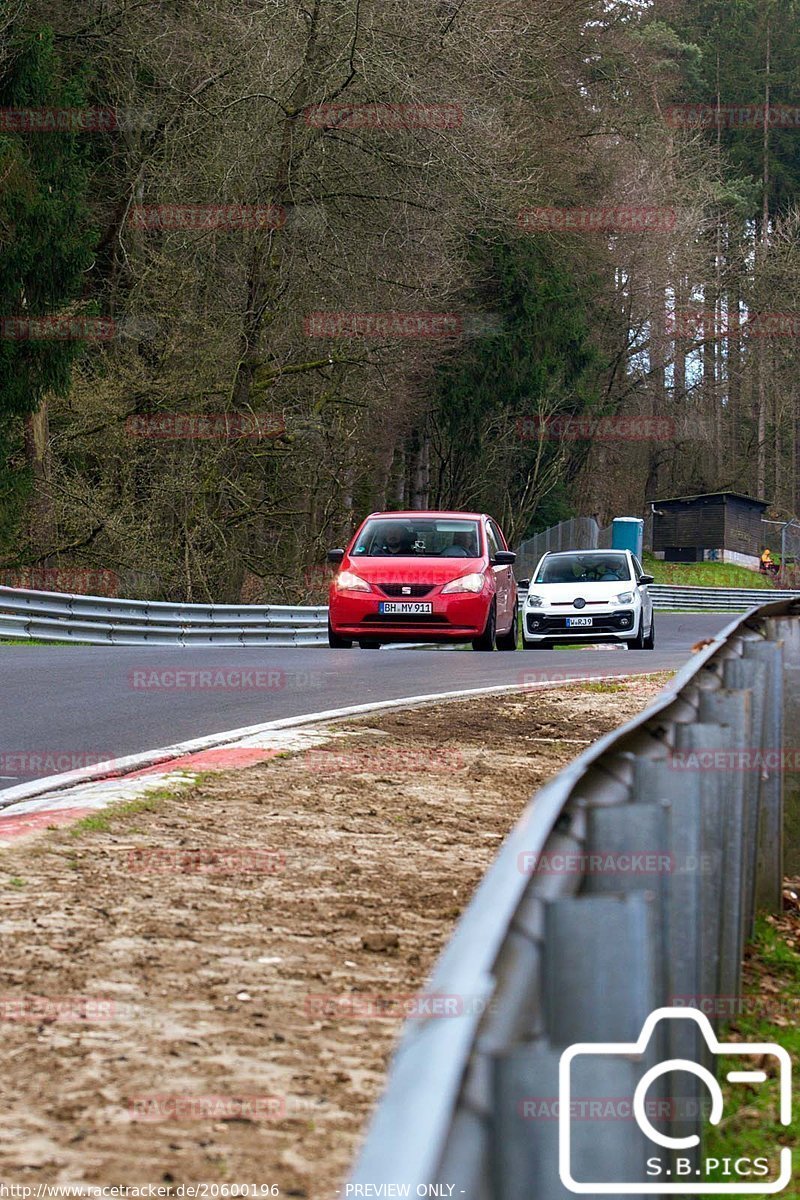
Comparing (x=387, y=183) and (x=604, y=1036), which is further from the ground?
(x=387, y=183)

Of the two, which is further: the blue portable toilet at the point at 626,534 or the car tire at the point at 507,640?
the blue portable toilet at the point at 626,534

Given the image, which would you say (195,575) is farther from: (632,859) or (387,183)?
(632,859)

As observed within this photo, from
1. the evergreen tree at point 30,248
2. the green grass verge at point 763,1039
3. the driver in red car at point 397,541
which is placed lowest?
the green grass verge at point 763,1039

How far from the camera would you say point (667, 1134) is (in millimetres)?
2965

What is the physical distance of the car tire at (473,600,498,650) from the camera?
70.0ft

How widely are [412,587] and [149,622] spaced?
226 inches

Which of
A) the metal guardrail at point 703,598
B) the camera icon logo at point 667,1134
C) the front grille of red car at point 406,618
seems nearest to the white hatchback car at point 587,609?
the front grille of red car at point 406,618

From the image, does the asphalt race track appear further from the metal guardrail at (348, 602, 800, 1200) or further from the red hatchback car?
the metal guardrail at (348, 602, 800, 1200)

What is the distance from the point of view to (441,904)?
625cm

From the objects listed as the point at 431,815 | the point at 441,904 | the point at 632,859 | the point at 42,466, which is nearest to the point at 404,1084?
the point at 632,859

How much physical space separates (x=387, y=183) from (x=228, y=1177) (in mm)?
29418

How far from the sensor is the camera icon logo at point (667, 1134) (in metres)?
2.13

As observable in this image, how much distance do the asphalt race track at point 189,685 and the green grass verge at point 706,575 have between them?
47872 millimetres

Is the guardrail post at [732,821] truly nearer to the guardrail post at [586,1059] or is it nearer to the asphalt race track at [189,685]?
the guardrail post at [586,1059]
